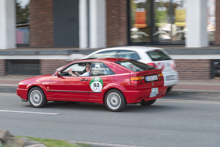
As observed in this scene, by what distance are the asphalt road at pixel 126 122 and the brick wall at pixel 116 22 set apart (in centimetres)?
909

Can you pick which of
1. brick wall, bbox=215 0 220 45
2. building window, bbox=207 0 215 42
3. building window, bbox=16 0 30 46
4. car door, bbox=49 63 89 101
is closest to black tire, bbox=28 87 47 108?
car door, bbox=49 63 89 101

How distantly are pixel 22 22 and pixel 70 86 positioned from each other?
14.3 meters

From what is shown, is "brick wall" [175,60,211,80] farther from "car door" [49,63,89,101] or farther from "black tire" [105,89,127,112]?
"black tire" [105,89,127,112]

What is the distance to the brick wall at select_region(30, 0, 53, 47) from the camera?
22578 mm

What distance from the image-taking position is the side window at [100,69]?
392 inches

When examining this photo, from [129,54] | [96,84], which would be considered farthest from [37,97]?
[129,54]

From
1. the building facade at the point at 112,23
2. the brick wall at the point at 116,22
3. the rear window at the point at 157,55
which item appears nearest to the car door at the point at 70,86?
the rear window at the point at 157,55

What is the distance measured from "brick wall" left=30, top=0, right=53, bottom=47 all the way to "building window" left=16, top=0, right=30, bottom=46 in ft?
2.30

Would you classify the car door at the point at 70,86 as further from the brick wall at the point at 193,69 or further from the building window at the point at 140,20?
the building window at the point at 140,20

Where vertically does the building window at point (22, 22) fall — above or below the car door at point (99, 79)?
above

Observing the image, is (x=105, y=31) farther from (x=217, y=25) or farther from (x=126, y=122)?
(x=126, y=122)

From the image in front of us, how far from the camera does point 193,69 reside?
52.8 ft

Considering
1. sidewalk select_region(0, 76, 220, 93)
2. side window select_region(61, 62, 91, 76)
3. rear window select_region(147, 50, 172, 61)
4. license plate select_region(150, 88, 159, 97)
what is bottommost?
sidewalk select_region(0, 76, 220, 93)

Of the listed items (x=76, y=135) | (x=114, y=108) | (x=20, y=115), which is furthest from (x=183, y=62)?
(x=76, y=135)
